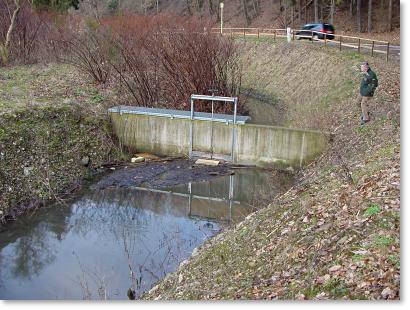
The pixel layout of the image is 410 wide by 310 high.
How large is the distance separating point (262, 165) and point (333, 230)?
38.0 feet

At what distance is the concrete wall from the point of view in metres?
19.2

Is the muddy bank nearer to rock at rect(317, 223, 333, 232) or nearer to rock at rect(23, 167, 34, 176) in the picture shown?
rock at rect(23, 167, 34, 176)

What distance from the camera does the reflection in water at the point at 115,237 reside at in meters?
11.5

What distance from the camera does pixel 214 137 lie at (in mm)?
20734

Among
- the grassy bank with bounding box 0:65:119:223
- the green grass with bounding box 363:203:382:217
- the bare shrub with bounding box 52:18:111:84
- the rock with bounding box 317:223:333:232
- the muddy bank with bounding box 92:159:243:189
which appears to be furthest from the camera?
the bare shrub with bounding box 52:18:111:84

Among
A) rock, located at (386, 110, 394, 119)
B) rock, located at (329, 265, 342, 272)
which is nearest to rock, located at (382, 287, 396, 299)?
rock, located at (329, 265, 342, 272)

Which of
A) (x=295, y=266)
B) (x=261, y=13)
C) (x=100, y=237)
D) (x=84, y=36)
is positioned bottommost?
(x=100, y=237)

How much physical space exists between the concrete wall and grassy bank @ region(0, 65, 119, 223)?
109 centimetres

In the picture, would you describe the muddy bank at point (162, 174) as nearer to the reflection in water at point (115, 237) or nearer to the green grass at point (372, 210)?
the reflection in water at point (115, 237)

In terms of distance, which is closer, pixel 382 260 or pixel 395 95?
pixel 382 260

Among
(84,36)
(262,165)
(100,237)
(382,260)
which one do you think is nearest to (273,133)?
(262,165)

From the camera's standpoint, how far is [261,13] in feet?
184

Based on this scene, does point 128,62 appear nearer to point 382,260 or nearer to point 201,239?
point 201,239

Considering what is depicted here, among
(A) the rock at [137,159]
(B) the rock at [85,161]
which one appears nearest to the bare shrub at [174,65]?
(A) the rock at [137,159]
